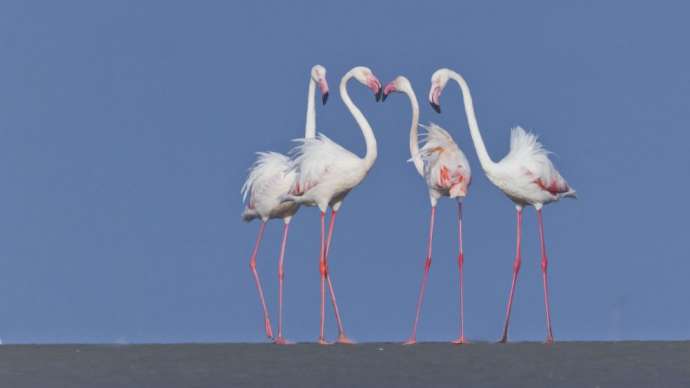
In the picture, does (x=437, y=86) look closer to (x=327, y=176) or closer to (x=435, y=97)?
(x=435, y=97)

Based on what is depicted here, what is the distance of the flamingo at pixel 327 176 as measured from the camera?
17516 mm

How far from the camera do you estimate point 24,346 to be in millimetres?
17141

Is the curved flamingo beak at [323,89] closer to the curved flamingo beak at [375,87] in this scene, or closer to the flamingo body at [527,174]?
the curved flamingo beak at [375,87]

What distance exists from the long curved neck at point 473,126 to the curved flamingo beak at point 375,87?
2.71 feet

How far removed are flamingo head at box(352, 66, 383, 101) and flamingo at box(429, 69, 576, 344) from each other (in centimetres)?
58

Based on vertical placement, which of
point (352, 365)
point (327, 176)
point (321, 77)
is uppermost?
A: point (321, 77)

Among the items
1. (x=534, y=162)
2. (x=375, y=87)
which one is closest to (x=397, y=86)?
(x=375, y=87)

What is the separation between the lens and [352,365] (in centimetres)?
1412

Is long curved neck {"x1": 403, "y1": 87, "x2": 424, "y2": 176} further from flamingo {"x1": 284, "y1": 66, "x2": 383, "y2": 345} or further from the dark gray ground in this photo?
the dark gray ground

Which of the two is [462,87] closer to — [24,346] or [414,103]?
[414,103]

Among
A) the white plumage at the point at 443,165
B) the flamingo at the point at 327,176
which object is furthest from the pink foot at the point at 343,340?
the white plumage at the point at 443,165

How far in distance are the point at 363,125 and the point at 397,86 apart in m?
0.58

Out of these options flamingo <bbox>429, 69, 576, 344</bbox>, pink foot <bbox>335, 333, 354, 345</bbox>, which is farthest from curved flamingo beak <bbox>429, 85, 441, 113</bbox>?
pink foot <bbox>335, 333, 354, 345</bbox>

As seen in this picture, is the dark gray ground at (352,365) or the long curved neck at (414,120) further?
the long curved neck at (414,120)
